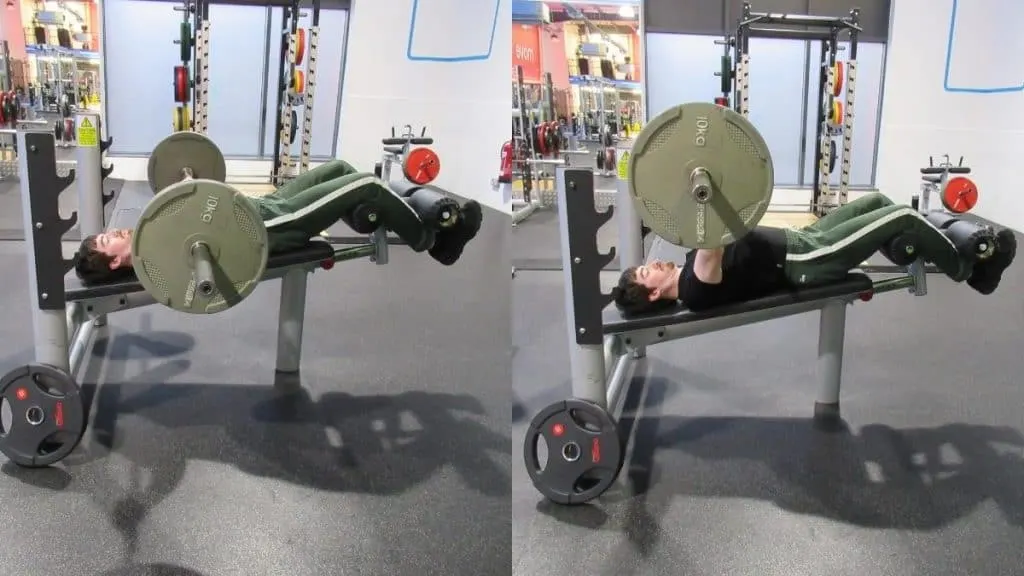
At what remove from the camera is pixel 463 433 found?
2252 mm

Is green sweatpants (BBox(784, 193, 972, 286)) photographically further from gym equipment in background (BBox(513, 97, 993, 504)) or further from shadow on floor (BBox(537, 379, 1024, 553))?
shadow on floor (BBox(537, 379, 1024, 553))

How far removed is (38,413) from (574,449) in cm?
133

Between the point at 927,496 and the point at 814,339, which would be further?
the point at 814,339

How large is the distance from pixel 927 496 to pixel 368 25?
19.5 ft

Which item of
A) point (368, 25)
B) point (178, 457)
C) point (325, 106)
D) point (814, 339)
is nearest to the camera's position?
point (178, 457)

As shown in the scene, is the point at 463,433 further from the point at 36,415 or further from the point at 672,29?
the point at 672,29

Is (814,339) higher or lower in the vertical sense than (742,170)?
lower

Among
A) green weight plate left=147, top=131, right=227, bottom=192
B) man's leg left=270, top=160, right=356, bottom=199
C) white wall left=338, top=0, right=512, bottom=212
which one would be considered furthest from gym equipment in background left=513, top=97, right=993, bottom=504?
white wall left=338, top=0, right=512, bottom=212

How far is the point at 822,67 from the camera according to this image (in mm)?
5828

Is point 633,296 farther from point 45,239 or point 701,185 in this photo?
point 45,239

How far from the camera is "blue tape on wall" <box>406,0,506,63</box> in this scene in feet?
21.0

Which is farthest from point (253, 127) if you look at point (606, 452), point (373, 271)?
point (606, 452)

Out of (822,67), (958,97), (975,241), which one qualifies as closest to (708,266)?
(975,241)

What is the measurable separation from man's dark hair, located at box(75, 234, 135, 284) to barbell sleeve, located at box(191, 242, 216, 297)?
0.67m
